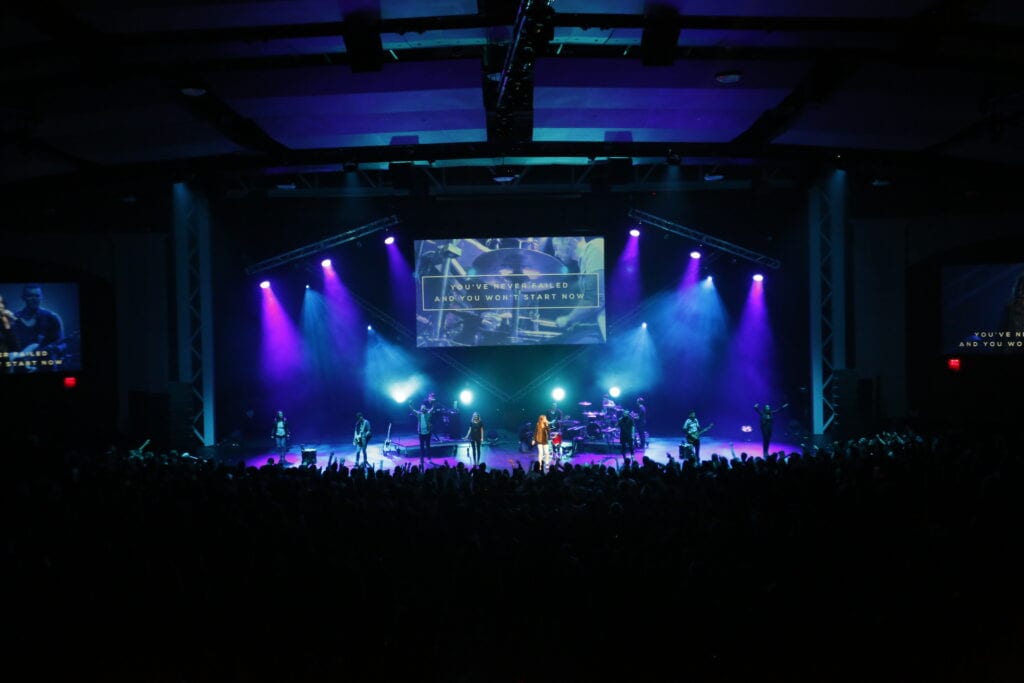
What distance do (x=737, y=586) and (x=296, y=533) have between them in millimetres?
3554

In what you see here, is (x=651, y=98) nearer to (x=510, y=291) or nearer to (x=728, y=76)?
(x=728, y=76)

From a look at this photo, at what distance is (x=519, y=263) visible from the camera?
1781cm

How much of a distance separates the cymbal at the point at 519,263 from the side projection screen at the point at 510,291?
26 millimetres

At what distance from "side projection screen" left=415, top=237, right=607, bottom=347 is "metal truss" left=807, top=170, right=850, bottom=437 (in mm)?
5184

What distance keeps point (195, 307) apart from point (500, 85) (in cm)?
1061

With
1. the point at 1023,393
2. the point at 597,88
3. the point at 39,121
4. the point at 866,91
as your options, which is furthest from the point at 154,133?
the point at 1023,393

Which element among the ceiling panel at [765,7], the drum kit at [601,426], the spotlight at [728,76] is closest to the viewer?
the ceiling panel at [765,7]

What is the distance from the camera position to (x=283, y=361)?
63.5 ft

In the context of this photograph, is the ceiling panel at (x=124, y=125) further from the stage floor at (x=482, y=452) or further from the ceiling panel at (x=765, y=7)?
the stage floor at (x=482, y=452)

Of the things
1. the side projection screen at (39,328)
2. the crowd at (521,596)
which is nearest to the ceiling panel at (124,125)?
the side projection screen at (39,328)

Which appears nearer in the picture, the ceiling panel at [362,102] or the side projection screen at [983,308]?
the ceiling panel at [362,102]

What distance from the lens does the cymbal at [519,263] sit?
1780 cm

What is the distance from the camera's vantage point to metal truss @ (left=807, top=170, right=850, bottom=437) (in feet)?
49.9

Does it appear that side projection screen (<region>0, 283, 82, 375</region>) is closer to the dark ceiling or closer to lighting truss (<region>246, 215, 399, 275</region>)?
the dark ceiling
